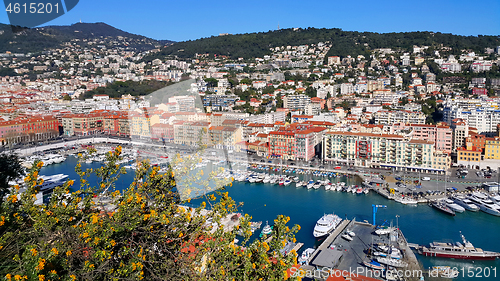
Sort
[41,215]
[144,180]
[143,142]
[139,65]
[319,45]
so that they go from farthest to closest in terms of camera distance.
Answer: [319,45] < [139,65] < [143,142] < [144,180] < [41,215]

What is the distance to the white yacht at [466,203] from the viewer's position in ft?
23.4

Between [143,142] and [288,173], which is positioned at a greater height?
[143,142]

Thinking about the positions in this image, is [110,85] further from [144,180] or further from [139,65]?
[144,180]

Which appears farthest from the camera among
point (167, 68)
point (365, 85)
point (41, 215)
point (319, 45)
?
point (319, 45)

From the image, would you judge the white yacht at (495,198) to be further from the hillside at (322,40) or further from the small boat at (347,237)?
the hillside at (322,40)

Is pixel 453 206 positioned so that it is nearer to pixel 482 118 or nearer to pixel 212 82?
pixel 482 118

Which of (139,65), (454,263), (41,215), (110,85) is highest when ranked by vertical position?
(139,65)

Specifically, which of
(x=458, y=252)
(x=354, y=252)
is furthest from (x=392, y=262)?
(x=458, y=252)

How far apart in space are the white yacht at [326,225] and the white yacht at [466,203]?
9.27 feet

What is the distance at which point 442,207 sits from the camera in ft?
23.5

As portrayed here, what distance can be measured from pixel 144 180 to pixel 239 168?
8.99 m

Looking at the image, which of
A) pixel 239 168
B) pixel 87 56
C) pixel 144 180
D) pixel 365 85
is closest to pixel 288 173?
pixel 239 168

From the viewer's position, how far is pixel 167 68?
27125 millimetres

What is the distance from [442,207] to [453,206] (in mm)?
215
